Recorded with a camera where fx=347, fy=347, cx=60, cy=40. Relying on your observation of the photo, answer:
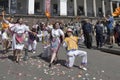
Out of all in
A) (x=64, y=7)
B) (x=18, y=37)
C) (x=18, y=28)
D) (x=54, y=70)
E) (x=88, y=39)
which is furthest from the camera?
(x=64, y=7)

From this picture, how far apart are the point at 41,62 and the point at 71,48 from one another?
70.9 inches

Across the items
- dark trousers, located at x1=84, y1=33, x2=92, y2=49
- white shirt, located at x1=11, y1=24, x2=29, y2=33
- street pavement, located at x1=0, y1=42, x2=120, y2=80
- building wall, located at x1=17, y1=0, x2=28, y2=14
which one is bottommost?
street pavement, located at x1=0, y1=42, x2=120, y2=80

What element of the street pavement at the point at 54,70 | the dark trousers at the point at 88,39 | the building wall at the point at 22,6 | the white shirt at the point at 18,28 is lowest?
the street pavement at the point at 54,70

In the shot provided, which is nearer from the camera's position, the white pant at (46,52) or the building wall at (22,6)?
the white pant at (46,52)

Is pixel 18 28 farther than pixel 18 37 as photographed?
No

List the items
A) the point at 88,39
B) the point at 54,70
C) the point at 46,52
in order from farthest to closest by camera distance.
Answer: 1. the point at 88,39
2. the point at 46,52
3. the point at 54,70

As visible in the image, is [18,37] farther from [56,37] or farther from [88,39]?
[88,39]

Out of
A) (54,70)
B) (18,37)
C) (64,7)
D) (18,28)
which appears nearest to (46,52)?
(18,37)

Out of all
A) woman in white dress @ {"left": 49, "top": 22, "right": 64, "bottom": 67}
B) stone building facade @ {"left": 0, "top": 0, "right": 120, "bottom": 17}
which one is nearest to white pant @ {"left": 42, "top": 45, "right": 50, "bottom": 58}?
woman in white dress @ {"left": 49, "top": 22, "right": 64, "bottom": 67}

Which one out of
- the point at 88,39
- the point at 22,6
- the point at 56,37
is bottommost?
the point at 88,39

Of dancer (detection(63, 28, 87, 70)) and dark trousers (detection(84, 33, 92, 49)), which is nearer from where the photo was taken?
dancer (detection(63, 28, 87, 70))

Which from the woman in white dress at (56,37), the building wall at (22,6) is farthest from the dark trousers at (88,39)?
the building wall at (22,6)

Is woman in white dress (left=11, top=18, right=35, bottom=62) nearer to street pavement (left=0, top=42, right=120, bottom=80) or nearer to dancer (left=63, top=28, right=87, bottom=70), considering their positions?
street pavement (left=0, top=42, right=120, bottom=80)

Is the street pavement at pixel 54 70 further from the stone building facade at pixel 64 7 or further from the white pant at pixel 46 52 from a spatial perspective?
the stone building facade at pixel 64 7
